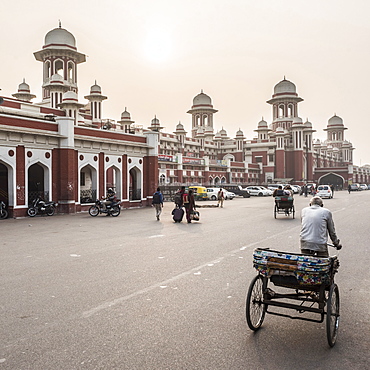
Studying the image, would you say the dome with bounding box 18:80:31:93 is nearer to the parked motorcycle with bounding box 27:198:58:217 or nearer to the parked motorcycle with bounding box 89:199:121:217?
the parked motorcycle with bounding box 27:198:58:217

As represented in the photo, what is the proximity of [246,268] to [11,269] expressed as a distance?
4666 mm

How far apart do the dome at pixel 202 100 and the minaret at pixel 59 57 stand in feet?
133

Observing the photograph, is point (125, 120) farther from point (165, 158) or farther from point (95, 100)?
point (95, 100)

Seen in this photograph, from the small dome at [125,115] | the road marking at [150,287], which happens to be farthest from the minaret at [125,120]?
the road marking at [150,287]

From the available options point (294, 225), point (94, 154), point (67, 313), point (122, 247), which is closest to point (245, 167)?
point (94, 154)

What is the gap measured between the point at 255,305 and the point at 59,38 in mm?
41756

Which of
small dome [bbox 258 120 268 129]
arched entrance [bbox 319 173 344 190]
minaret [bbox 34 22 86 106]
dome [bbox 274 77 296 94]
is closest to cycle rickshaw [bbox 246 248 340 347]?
minaret [bbox 34 22 86 106]

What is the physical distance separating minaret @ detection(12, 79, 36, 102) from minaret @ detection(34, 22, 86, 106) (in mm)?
5121

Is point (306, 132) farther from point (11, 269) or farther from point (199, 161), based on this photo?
point (11, 269)

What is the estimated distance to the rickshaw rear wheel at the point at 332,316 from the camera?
3935mm

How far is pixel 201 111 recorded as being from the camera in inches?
3095

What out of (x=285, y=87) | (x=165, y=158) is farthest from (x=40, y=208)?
(x=285, y=87)

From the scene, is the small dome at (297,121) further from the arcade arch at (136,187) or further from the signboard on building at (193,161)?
the arcade arch at (136,187)

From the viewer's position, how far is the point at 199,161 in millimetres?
55750
